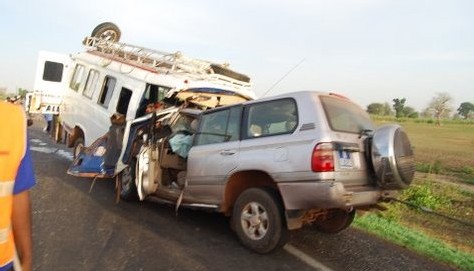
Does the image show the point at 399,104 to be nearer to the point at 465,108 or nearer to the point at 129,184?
the point at 465,108

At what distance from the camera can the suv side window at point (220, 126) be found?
260 inches

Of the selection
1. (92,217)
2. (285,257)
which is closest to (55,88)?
(92,217)

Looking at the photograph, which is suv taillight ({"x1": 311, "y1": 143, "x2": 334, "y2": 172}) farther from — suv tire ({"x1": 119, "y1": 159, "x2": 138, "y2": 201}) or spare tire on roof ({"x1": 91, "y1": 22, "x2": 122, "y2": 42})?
spare tire on roof ({"x1": 91, "y1": 22, "x2": 122, "y2": 42})

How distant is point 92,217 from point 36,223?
0.78 meters

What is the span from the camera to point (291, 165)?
5.52m

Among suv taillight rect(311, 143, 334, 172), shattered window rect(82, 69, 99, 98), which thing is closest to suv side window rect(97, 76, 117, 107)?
shattered window rect(82, 69, 99, 98)

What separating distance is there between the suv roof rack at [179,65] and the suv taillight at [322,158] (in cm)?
440

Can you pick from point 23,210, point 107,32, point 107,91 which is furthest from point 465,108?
point 23,210

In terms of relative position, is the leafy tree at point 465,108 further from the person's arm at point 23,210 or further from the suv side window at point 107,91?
the person's arm at point 23,210

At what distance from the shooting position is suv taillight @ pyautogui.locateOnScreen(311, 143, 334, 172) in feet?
17.3

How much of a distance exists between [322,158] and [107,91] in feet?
21.0

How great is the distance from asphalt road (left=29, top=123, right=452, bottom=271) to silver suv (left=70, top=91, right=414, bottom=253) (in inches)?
13.0

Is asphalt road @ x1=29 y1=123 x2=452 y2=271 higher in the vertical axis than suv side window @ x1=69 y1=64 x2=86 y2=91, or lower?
lower

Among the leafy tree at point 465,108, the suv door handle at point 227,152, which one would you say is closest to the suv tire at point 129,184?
the suv door handle at point 227,152
